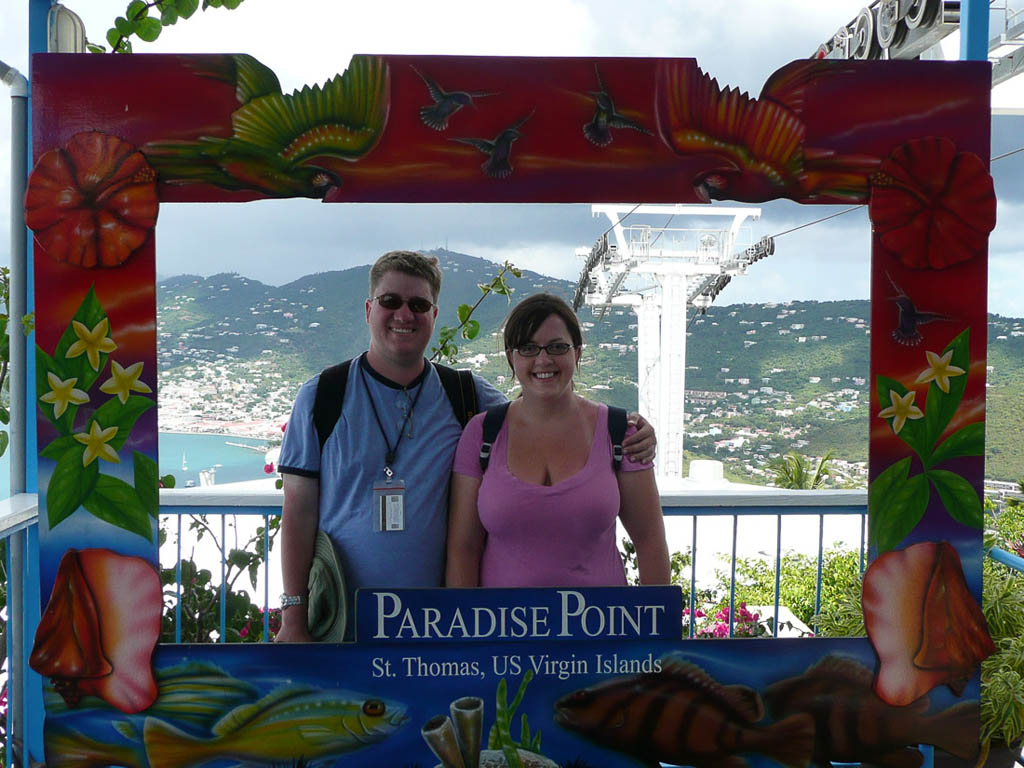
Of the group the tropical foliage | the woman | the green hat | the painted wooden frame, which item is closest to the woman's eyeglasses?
the woman

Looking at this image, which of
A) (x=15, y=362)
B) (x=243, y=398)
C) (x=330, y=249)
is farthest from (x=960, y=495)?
(x=15, y=362)

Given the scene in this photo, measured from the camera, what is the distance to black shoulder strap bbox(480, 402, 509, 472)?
210cm

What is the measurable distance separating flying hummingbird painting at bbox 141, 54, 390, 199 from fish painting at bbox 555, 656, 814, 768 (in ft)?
4.92

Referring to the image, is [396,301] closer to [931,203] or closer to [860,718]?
[931,203]

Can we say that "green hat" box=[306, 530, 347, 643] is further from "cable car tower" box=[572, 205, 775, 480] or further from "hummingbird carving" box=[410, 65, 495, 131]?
"hummingbird carving" box=[410, 65, 495, 131]

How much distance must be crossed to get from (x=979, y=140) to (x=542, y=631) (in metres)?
1.70

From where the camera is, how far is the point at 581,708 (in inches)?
83.7

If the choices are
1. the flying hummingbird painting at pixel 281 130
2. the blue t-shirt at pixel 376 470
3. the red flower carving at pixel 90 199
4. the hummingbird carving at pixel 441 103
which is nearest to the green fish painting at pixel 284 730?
the blue t-shirt at pixel 376 470

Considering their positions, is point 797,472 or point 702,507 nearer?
point 702,507

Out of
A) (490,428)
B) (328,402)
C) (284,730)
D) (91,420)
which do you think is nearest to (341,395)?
(328,402)

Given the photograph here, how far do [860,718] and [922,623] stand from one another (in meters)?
0.30

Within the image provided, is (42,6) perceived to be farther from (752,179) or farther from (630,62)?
(752,179)

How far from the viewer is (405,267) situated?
209cm

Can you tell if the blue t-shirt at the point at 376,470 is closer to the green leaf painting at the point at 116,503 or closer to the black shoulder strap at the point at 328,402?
the black shoulder strap at the point at 328,402
